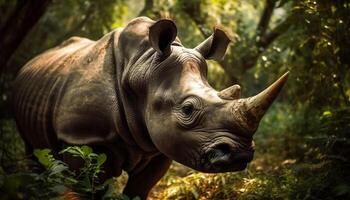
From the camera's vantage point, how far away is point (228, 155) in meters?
3.39

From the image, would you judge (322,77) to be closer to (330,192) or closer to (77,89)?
(330,192)

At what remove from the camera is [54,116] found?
4742 millimetres

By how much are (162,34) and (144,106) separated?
1.92 feet

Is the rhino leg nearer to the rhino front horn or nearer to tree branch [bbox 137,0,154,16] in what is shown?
the rhino front horn

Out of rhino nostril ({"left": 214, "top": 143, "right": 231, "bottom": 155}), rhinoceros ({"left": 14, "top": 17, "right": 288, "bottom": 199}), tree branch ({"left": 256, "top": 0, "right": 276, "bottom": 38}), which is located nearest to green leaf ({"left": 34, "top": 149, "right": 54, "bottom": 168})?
rhinoceros ({"left": 14, "top": 17, "right": 288, "bottom": 199})

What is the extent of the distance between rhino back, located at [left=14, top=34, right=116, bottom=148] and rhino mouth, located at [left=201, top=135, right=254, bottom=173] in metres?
1.25

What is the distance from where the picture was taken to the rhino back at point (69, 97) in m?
4.44

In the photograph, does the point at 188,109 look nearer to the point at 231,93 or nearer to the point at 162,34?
the point at 231,93

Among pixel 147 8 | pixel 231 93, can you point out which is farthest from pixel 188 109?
pixel 147 8

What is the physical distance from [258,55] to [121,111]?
18.9 feet

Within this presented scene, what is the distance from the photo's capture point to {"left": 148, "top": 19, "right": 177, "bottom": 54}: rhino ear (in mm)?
4109

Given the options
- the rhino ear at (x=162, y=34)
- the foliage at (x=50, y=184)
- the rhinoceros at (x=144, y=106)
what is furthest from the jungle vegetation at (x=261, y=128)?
the rhino ear at (x=162, y=34)

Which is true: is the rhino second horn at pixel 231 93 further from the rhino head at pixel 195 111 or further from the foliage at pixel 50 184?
the foliage at pixel 50 184

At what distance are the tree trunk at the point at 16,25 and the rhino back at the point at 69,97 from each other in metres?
0.87
